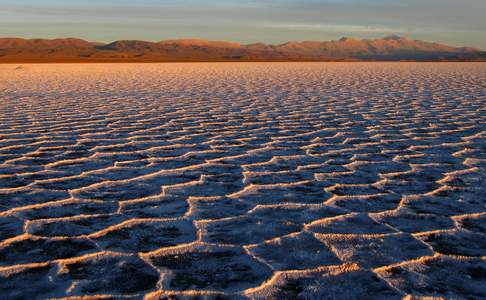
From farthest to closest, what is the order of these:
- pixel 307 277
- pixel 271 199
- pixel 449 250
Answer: pixel 271 199, pixel 449 250, pixel 307 277

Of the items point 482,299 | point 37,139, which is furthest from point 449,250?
point 37,139

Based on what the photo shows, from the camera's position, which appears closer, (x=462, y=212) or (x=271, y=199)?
(x=462, y=212)

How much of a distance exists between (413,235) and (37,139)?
10.2ft

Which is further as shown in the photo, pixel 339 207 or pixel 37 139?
pixel 37 139

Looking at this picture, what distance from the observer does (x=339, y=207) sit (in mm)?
2232

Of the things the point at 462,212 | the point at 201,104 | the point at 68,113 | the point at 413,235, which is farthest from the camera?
the point at 201,104

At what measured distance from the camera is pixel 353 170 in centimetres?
290

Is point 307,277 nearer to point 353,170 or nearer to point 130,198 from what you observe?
point 130,198

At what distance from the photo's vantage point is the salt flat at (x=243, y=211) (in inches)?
60.3

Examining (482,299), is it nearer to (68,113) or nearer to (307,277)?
(307,277)

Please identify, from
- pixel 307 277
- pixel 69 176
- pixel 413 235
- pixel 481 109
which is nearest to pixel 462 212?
pixel 413 235

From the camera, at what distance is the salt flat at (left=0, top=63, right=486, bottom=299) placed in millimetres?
1531

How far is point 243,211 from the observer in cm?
219

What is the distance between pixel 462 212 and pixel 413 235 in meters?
0.42
